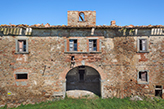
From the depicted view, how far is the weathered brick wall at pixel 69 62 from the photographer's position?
325 inches

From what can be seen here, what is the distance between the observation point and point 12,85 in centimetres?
826

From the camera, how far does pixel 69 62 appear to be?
27.9 ft

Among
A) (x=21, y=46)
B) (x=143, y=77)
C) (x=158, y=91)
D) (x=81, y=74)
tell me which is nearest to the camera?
(x=21, y=46)

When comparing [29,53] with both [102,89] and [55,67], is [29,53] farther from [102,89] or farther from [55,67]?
[102,89]

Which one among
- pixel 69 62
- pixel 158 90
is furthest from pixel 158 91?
pixel 69 62

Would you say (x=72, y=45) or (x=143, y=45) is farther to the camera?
(x=72, y=45)

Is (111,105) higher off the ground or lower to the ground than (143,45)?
lower

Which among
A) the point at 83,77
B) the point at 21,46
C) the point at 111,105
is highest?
the point at 21,46

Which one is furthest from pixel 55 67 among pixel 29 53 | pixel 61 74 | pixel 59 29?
pixel 59 29

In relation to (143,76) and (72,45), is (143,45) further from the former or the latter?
(72,45)

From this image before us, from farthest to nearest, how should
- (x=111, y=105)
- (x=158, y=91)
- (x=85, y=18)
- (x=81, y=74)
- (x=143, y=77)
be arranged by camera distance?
(x=81, y=74) → (x=85, y=18) → (x=158, y=91) → (x=143, y=77) → (x=111, y=105)

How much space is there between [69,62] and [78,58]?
94 centimetres

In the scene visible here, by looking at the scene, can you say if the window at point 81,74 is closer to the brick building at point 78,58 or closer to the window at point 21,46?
the brick building at point 78,58

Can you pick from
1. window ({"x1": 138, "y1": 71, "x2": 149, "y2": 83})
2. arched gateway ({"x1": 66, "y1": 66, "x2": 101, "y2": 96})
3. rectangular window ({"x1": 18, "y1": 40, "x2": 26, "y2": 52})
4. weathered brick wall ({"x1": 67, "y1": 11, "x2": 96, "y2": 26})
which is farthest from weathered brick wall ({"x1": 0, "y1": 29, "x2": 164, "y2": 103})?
arched gateway ({"x1": 66, "y1": 66, "x2": 101, "y2": 96})
